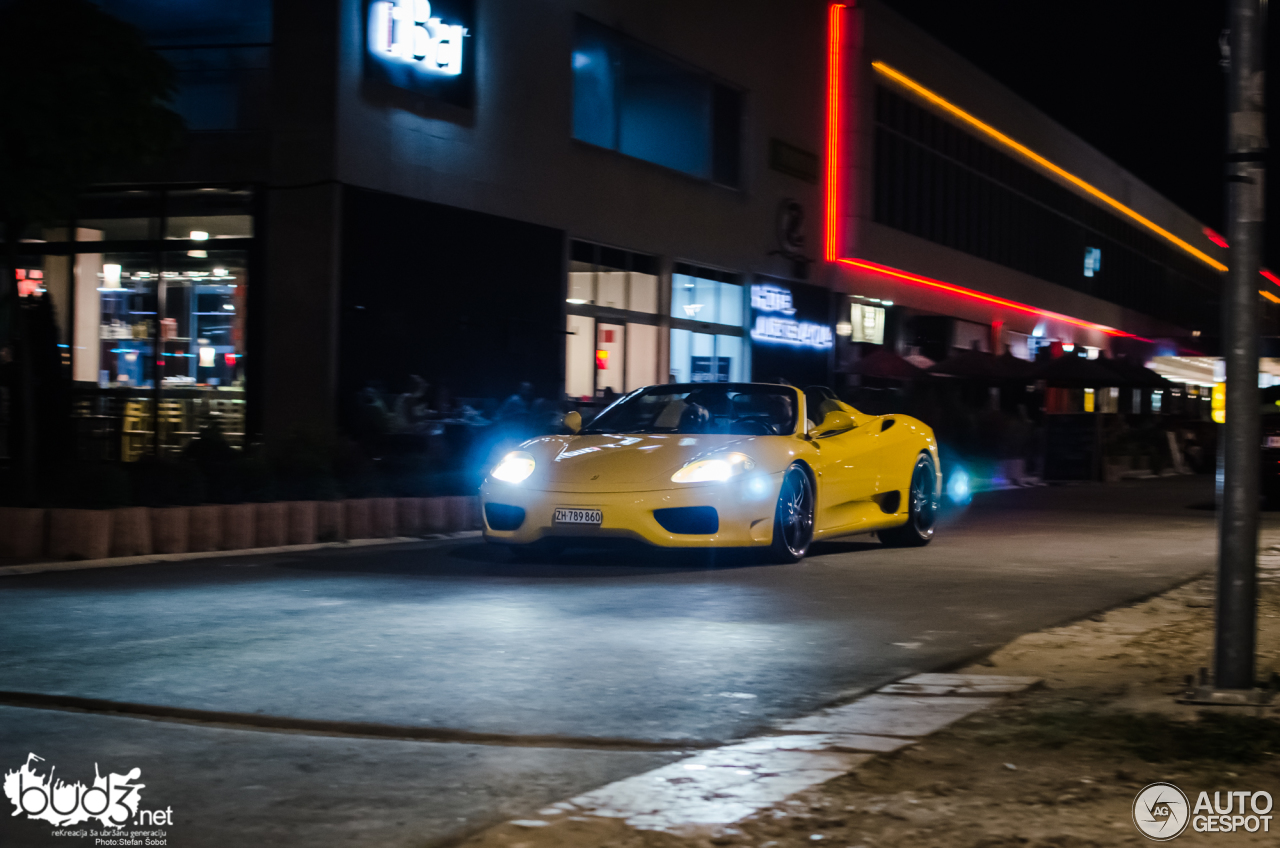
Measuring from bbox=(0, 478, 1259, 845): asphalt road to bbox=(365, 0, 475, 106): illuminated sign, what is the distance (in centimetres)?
921

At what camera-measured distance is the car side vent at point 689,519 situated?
11703 millimetres

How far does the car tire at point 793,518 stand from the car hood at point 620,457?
453 millimetres

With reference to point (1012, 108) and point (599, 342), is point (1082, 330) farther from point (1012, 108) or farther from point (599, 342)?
point (599, 342)

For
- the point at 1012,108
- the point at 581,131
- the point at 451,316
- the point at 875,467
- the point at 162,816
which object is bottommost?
the point at 162,816

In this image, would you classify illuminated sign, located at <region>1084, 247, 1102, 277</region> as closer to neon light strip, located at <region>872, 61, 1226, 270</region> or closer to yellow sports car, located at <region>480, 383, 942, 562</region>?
neon light strip, located at <region>872, 61, 1226, 270</region>

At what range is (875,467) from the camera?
1369 centimetres

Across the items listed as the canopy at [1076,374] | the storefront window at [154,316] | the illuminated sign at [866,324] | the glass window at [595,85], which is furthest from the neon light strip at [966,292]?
the storefront window at [154,316]

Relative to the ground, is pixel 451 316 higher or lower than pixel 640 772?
higher

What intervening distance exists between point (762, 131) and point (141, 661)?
86.8ft

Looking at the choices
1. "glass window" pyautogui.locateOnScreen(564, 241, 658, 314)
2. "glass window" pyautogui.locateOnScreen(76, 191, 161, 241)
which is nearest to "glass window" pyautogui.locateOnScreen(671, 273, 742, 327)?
"glass window" pyautogui.locateOnScreen(564, 241, 658, 314)

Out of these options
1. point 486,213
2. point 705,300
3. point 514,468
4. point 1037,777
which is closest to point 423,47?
point 486,213

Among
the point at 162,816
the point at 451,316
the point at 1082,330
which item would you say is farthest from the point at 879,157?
the point at 162,816

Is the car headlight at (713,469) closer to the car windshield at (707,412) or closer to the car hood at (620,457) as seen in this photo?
the car hood at (620,457)

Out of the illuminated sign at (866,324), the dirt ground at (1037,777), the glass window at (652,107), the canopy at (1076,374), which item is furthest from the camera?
the illuminated sign at (866,324)
